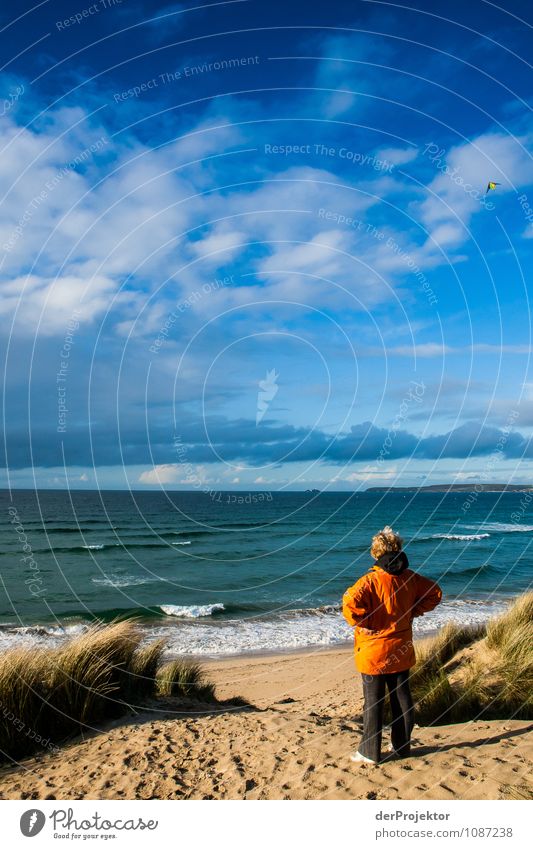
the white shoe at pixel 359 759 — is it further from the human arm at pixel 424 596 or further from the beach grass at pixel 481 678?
the beach grass at pixel 481 678

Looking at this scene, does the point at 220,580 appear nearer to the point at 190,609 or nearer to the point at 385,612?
the point at 190,609

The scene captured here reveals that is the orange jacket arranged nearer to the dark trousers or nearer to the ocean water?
the dark trousers

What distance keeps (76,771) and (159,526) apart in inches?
2057

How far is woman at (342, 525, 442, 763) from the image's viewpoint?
16.0 ft

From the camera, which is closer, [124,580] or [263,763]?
[263,763]

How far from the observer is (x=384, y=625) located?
16.2ft

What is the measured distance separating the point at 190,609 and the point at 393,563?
56.2ft

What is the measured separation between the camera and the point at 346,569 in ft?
99.1

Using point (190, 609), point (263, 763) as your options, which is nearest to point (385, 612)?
point (263, 763)

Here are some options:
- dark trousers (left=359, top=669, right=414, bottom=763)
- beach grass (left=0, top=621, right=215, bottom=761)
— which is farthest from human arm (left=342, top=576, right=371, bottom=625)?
beach grass (left=0, top=621, right=215, bottom=761)

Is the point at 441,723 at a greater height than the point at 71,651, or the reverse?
the point at 71,651

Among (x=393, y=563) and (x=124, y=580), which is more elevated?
(x=393, y=563)
